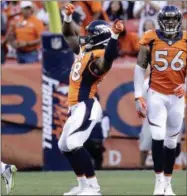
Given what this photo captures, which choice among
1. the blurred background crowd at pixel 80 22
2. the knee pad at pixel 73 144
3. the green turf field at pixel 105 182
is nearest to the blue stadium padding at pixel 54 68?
the green turf field at pixel 105 182

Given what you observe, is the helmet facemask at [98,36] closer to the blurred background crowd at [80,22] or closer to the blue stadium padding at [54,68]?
the blue stadium padding at [54,68]

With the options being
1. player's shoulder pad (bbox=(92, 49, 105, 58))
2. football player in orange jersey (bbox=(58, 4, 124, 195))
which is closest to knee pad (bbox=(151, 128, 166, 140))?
football player in orange jersey (bbox=(58, 4, 124, 195))

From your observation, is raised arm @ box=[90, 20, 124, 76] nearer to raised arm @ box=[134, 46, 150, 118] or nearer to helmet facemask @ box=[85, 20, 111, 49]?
helmet facemask @ box=[85, 20, 111, 49]

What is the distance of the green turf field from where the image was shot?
9.09m

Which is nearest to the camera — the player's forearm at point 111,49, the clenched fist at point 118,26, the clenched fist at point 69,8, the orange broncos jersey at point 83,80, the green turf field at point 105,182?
the clenched fist at point 118,26

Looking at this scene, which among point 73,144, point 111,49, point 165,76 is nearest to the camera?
point 111,49

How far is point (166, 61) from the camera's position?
868 cm

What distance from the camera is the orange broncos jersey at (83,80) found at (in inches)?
332

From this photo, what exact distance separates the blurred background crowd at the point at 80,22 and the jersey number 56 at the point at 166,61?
354 cm

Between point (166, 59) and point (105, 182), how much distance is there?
6.30ft

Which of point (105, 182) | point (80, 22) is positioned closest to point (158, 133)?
point (105, 182)

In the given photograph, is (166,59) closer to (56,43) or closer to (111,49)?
(111,49)

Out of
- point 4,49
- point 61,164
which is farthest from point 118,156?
point 4,49

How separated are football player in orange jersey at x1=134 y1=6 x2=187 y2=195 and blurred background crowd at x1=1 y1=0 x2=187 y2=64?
3481 mm
